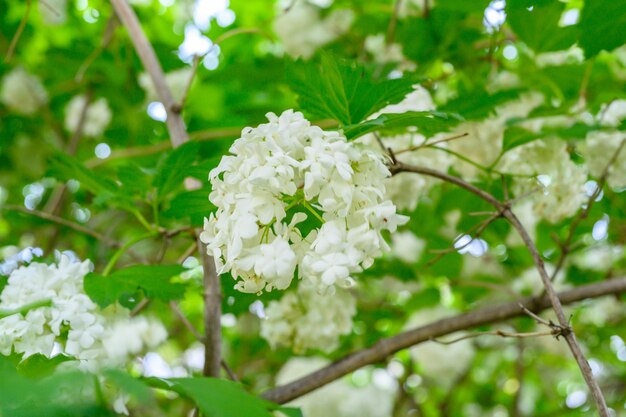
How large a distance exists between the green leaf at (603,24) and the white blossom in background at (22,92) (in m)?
2.32

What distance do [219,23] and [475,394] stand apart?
2.41 meters

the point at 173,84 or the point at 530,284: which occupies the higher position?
the point at 173,84

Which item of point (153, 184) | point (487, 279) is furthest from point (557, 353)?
point (153, 184)

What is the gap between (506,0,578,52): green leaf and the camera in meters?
1.89

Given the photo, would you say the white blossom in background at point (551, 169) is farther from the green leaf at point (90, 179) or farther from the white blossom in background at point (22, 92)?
the white blossom in background at point (22, 92)

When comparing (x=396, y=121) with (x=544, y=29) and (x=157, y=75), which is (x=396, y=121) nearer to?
(x=157, y=75)

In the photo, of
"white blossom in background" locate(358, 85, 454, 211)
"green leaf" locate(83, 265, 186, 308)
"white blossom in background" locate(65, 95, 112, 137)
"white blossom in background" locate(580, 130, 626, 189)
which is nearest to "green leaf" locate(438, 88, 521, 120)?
"white blossom in background" locate(358, 85, 454, 211)

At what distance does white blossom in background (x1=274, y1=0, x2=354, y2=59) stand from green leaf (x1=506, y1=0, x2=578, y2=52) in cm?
102

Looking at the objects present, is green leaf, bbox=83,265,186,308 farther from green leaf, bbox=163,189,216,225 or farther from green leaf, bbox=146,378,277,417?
green leaf, bbox=146,378,277,417

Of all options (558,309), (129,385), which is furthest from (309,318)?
(129,385)

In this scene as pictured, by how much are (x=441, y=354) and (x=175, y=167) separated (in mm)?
2097

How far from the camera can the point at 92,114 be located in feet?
9.92

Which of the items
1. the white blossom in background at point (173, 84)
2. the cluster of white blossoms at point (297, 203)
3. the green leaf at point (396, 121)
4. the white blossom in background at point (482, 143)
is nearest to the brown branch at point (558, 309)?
the green leaf at point (396, 121)

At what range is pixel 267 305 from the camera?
6.61 feet
